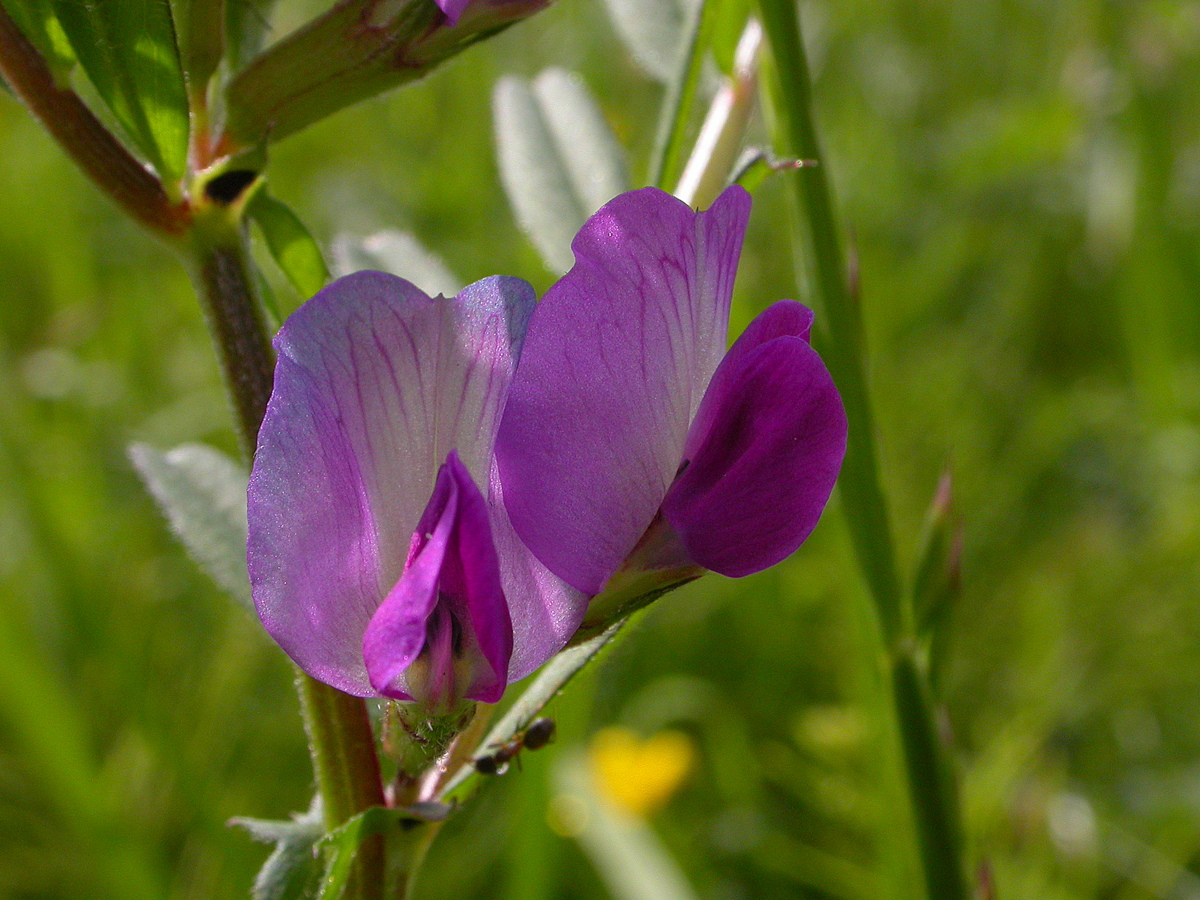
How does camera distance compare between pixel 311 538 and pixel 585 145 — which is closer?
pixel 311 538

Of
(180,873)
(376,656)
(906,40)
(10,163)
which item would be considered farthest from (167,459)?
(906,40)

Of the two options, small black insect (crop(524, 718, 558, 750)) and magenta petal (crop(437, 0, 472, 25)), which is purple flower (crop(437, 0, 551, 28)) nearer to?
magenta petal (crop(437, 0, 472, 25))

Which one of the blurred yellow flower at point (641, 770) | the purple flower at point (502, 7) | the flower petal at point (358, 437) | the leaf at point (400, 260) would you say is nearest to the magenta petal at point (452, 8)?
the purple flower at point (502, 7)

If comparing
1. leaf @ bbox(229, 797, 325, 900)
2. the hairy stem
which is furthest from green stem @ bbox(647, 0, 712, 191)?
leaf @ bbox(229, 797, 325, 900)

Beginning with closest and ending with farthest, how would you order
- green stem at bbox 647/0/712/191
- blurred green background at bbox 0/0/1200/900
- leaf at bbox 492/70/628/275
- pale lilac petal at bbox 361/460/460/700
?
pale lilac petal at bbox 361/460/460/700, green stem at bbox 647/0/712/191, leaf at bbox 492/70/628/275, blurred green background at bbox 0/0/1200/900

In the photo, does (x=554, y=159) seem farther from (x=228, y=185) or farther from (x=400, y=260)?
(x=228, y=185)

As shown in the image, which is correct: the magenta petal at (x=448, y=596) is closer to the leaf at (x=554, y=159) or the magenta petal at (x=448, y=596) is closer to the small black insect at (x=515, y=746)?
the small black insect at (x=515, y=746)

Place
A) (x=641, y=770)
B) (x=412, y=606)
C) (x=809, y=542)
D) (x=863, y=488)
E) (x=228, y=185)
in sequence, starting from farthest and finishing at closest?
(x=809, y=542)
(x=641, y=770)
(x=863, y=488)
(x=228, y=185)
(x=412, y=606)

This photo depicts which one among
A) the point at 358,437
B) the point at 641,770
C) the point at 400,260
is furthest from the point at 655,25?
the point at 641,770
